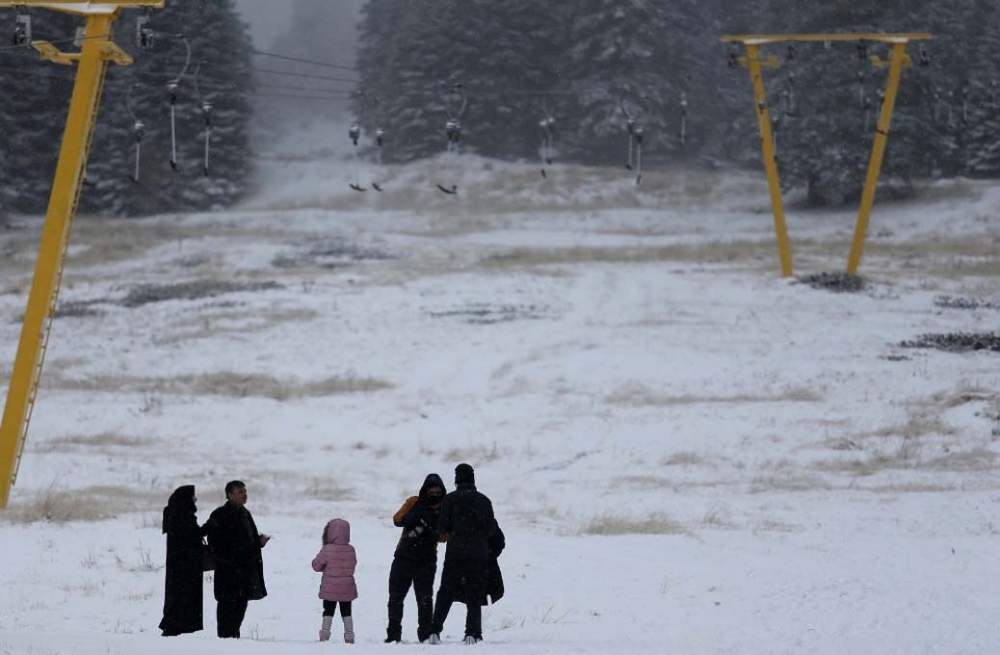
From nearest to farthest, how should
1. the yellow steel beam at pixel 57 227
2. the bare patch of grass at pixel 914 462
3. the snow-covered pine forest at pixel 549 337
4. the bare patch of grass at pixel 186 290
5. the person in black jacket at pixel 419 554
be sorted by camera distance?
1. the person in black jacket at pixel 419 554
2. the snow-covered pine forest at pixel 549 337
3. the yellow steel beam at pixel 57 227
4. the bare patch of grass at pixel 914 462
5. the bare patch of grass at pixel 186 290

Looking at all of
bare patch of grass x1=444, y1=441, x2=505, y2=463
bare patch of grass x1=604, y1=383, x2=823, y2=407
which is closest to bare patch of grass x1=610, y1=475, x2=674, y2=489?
bare patch of grass x1=444, y1=441, x2=505, y2=463

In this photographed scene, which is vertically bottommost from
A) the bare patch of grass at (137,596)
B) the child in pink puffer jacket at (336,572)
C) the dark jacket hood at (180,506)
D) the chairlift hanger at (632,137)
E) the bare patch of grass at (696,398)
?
the bare patch of grass at (696,398)

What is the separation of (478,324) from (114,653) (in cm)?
2920

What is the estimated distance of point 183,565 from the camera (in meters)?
9.79

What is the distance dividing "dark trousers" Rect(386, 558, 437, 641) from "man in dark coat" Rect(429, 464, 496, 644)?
A: 0.37m

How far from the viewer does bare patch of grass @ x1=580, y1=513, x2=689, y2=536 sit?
55.5 ft

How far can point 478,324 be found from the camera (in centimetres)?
3781

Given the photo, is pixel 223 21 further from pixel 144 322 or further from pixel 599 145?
pixel 144 322

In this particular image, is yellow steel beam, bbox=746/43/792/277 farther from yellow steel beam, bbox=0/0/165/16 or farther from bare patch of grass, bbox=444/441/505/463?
yellow steel beam, bbox=0/0/165/16

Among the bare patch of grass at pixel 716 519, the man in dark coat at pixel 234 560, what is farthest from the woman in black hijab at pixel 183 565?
the bare patch of grass at pixel 716 519

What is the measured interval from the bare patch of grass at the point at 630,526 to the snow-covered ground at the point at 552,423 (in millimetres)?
87

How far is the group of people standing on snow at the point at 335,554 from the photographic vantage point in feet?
32.1

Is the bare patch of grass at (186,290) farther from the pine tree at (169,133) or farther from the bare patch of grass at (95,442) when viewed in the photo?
the pine tree at (169,133)

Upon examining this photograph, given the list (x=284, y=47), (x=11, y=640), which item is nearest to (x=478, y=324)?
(x=11, y=640)
